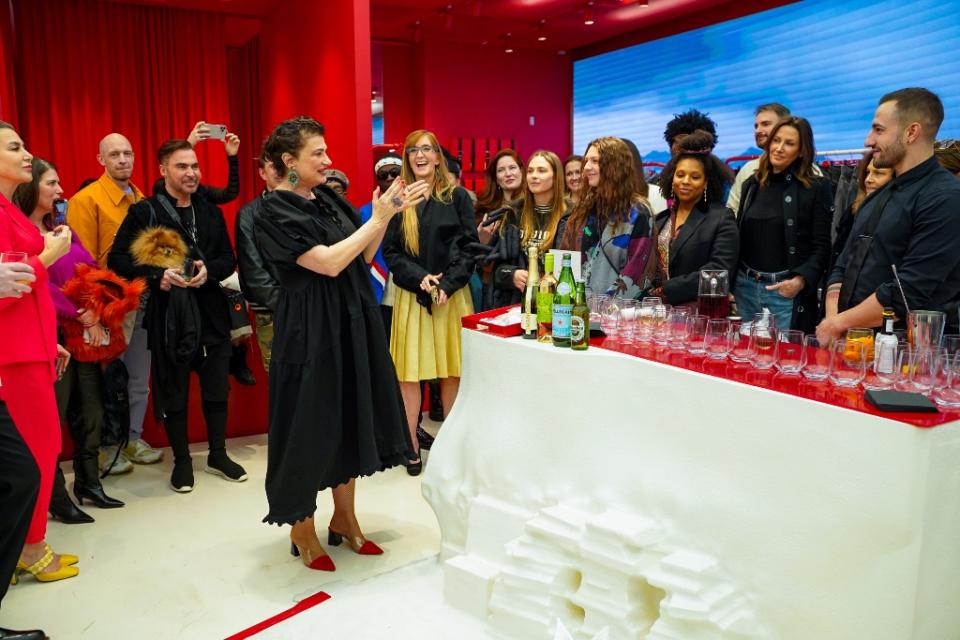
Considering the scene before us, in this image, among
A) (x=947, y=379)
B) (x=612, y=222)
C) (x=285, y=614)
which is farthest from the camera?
(x=612, y=222)

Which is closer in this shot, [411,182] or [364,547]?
[364,547]

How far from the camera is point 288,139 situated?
9.40ft

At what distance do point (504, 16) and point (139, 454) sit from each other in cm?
629

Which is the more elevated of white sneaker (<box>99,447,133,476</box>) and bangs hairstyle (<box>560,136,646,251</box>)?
bangs hairstyle (<box>560,136,646,251</box>)

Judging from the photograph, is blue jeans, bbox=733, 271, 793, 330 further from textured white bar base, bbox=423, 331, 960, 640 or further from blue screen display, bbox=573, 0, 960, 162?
blue screen display, bbox=573, 0, 960, 162

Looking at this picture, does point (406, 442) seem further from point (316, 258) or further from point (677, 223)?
point (677, 223)

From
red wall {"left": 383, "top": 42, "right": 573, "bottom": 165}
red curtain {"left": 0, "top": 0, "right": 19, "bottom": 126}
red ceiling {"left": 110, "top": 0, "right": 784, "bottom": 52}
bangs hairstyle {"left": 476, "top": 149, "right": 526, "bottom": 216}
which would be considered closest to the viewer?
bangs hairstyle {"left": 476, "top": 149, "right": 526, "bottom": 216}

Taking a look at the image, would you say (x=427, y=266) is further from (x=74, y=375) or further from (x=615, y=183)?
(x=74, y=375)

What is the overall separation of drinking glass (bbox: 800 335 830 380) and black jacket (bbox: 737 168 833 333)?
1633 mm

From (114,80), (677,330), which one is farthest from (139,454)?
(114,80)

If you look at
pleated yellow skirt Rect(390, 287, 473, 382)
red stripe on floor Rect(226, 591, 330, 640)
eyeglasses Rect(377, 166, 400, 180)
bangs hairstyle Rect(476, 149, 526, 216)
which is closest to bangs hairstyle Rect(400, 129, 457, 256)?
pleated yellow skirt Rect(390, 287, 473, 382)

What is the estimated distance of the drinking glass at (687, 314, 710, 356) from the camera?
2.29 metres

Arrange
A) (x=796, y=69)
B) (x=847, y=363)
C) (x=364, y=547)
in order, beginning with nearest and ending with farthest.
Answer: (x=847, y=363)
(x=364, y=547)
(x=796, y=69)

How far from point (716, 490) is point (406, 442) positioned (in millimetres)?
1368
